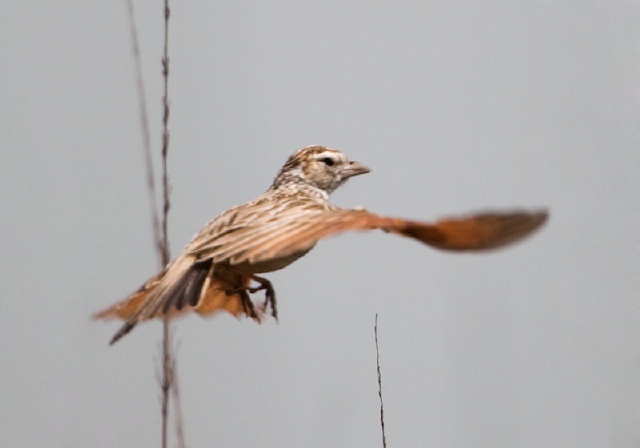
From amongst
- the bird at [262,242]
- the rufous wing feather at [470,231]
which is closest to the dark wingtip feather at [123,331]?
the bird at [262,242]

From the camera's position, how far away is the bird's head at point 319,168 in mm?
767

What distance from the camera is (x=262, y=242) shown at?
58cm

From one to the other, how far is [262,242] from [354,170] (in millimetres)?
219

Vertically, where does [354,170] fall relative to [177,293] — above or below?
above

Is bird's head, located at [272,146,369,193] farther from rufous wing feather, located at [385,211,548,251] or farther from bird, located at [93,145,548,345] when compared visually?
rufous wing feather, located at [385,211,548,251]

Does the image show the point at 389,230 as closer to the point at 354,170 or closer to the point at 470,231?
the point at 470,231

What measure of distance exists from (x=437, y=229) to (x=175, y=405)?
392mm

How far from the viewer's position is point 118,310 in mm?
642

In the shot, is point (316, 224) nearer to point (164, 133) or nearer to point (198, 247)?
point (198, 247)

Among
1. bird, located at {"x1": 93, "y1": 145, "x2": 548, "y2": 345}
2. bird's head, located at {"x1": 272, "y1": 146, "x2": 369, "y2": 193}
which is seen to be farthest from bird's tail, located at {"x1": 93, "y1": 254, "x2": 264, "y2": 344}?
bird's head, located at {"x1": 272, "y1": 146, "x2": 369, "y2": 193}

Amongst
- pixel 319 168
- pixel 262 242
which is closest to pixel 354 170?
pixel 319 168

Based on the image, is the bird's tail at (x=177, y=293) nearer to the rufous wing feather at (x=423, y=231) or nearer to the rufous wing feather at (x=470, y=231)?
the rufous wing feather at (x=423, y=231)

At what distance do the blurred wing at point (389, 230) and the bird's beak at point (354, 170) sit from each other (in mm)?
184

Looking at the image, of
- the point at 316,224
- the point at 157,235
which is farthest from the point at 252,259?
the point at 157,235
